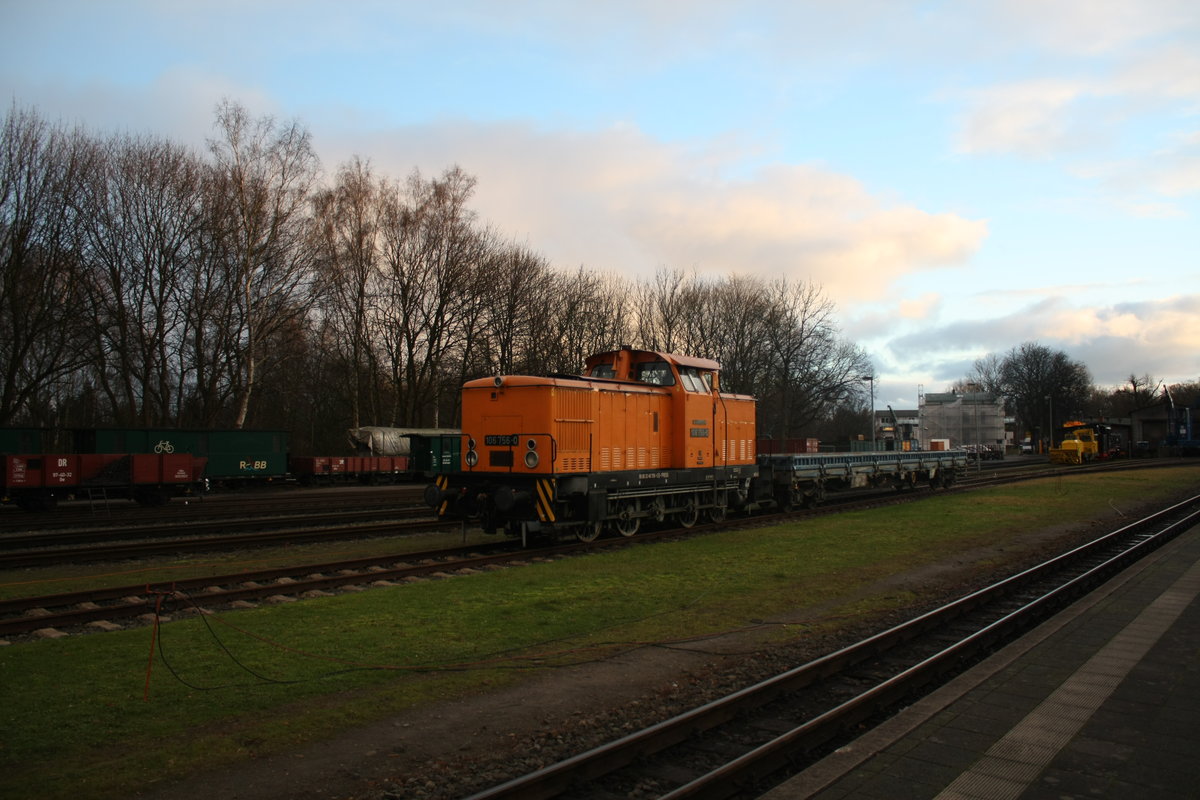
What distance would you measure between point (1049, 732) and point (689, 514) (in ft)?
44.6

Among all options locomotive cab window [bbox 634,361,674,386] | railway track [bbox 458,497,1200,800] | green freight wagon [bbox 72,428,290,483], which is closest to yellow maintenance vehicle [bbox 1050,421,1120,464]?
locomotive cab window [bbox 634,361,674,386]

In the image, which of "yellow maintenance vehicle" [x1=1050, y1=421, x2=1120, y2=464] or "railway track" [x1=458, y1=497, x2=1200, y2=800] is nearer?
"railway track" [x1=458, y1=497, x2=1200, y2=800]

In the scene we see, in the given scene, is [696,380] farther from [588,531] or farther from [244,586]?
[244,586]

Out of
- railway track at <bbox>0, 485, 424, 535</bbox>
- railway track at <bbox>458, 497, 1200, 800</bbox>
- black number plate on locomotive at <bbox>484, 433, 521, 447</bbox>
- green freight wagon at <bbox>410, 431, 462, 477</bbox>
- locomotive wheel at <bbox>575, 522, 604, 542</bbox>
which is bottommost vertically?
railway track at <bbox>0, 485, 424, 535</bbox>

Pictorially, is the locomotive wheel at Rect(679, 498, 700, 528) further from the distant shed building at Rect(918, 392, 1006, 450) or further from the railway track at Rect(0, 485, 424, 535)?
the distant shed building at Rect(918, 392, 1006, 450)

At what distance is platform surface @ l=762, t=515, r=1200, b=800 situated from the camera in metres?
5.02

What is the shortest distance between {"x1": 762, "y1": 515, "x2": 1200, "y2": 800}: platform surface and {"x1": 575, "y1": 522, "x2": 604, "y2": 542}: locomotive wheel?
30.4 feet

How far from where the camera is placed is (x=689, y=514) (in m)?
19.5

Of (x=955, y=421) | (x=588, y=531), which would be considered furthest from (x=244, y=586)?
(x=955, y=421)

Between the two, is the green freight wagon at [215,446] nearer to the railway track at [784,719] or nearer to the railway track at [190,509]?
the railway track at [190,509]

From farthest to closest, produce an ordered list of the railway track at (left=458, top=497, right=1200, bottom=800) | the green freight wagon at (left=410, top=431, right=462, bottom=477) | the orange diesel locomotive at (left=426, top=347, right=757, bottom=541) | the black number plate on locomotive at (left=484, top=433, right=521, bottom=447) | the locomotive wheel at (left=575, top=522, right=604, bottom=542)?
the green freight wagon at (left=410, top=431, right=462, bottom=477), the locomotive wheel at (left=575, top=522, right=604, bottom=542), the black number plate on locomotive at (left=484, top=433, right=521, bottom=447), the orange diesel locomotive at (left=426, top=347, right=757, bottom=541), the railway track at (left=458, top=497, right=1200, bottom=800)

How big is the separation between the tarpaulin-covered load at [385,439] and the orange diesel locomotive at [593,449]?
27363mm

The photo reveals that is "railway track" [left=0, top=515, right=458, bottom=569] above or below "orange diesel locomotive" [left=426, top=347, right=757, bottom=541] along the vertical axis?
below

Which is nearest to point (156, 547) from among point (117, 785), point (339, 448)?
point (117, 785)
